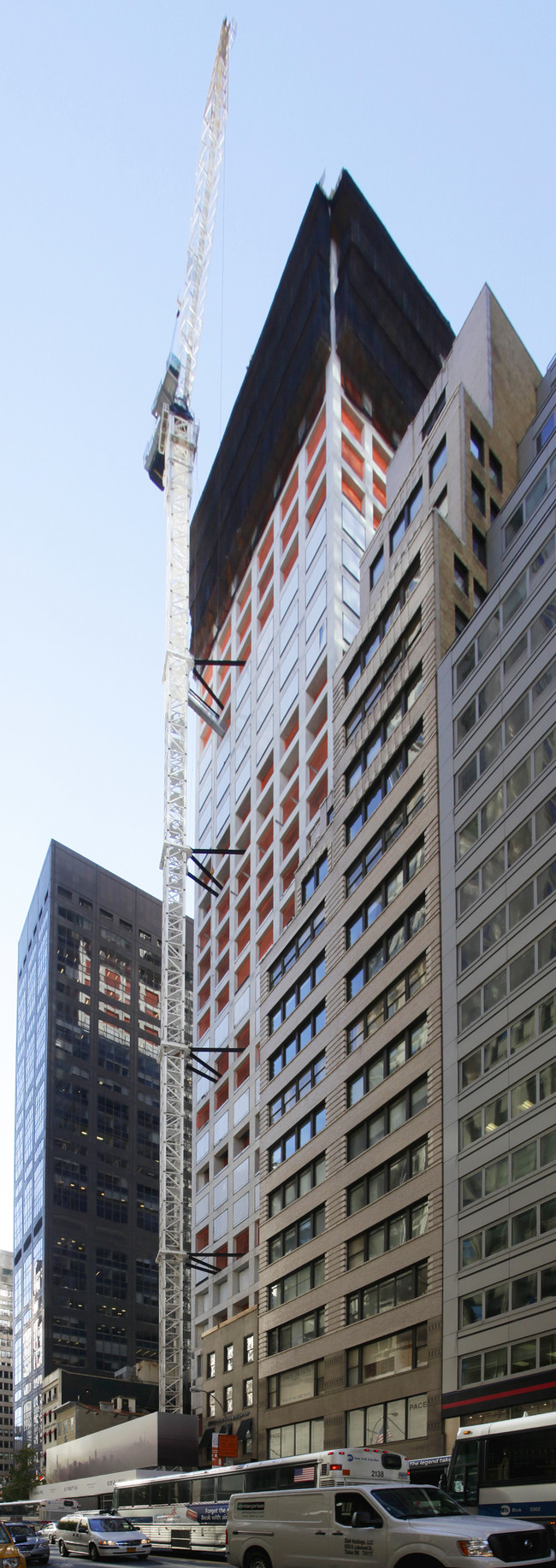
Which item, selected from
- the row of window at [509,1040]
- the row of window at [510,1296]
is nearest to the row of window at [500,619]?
the row of window at [509,1040]

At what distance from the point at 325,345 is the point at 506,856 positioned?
2050 inches

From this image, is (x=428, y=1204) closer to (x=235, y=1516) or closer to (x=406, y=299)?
(x=235, y=1516)

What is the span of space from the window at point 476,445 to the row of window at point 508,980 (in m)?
24.2

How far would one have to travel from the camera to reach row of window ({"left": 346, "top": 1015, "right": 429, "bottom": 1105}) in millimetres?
49062

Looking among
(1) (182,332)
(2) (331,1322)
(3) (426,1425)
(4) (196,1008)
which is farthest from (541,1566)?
(1) (182,332)

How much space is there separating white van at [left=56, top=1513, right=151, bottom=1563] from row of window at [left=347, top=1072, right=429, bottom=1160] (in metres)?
16.8

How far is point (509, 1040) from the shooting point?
40625 mm

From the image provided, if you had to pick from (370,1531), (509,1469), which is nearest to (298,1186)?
(509,1469)

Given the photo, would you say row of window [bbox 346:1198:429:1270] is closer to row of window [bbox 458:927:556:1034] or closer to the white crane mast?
row of window [bbox 458:927:556:1034]

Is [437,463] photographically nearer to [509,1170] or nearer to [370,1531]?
[509,1170]

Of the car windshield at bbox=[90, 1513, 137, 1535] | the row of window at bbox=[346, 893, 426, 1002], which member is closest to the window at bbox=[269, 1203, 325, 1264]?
the row of window at bbox=[346, 893, 426, 1002]

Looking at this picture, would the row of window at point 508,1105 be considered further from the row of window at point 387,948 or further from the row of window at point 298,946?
the row of window at point 298,946

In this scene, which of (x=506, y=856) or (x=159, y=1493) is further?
(x=159, y=1493)

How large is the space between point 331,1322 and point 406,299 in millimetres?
70722
